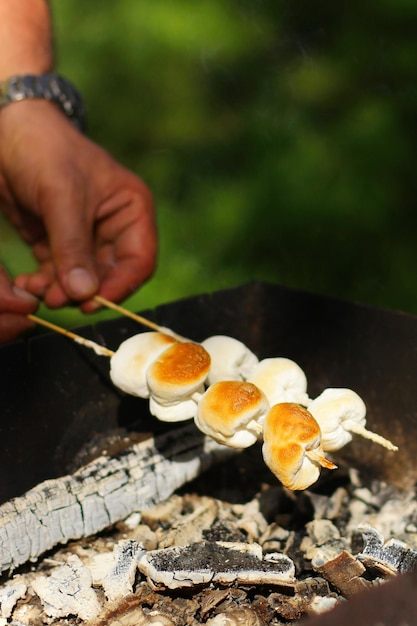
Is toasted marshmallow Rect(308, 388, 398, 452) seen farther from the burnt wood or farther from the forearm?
the forearm

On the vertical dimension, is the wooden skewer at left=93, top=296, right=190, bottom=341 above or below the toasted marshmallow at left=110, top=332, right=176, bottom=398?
below

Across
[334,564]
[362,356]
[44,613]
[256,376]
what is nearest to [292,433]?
[256,376]

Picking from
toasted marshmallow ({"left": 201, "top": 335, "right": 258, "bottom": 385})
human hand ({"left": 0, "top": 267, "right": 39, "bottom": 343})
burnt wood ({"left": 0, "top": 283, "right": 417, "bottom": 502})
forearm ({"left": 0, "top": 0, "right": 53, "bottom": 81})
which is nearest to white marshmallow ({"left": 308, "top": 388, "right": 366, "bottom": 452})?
toasted marshmallow ({"left": 201, "top": 335, "right": 258, "bottom": 385})

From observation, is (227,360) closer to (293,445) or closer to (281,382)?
(281,382)

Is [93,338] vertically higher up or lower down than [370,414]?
higher up

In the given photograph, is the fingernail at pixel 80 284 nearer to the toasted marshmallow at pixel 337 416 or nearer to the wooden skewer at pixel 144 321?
the wooden skewer at pixel 144 321

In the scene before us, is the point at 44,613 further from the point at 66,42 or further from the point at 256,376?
the point at 66,42

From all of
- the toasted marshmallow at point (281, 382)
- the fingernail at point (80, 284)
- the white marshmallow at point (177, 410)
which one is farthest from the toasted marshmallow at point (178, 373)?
the fingernail at point (80, 284)
